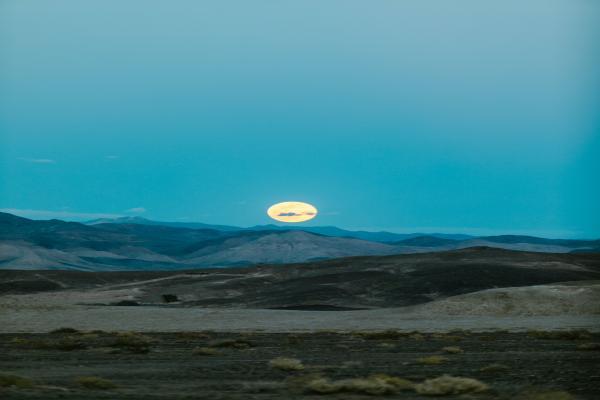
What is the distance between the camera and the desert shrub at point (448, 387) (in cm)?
1841

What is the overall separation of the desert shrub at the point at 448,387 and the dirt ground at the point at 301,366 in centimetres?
4

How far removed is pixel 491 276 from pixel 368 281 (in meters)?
12.8

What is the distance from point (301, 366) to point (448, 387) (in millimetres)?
6715

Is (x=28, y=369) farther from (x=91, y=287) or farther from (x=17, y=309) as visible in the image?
(x=91, y=287)

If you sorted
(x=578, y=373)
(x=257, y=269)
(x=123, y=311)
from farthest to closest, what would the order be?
(x=257, y=269), (x=123, y=311), (x=578, y=373)

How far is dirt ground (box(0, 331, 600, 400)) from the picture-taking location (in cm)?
1848

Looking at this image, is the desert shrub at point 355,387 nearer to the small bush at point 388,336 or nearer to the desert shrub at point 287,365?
the desert shrub at point 287,365

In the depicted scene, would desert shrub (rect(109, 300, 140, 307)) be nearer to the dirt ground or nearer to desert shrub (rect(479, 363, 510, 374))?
the dirt ground

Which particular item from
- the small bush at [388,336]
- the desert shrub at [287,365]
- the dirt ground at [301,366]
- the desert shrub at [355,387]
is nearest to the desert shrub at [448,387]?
the dirt ground at [301,366]

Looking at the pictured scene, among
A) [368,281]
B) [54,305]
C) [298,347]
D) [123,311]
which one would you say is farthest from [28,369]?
[368,281]

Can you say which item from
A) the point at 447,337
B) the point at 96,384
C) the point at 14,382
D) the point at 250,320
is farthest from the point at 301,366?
the point at 250,320

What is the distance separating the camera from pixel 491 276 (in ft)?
285

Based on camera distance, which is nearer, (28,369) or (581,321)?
(28,369)

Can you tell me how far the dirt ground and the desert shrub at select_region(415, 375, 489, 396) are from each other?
0.04 metres
